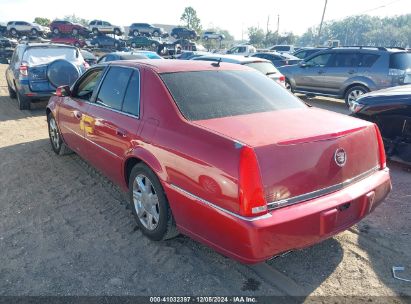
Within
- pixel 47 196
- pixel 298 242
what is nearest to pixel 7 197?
pixel 47 196

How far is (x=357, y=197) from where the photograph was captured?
2.64 metres

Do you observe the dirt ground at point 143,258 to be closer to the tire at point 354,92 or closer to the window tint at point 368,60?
the tire at point 354,92

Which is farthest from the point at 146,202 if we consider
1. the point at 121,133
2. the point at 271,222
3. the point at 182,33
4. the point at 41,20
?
the point at 41,20

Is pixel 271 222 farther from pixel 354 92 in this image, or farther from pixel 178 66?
pixel 354 92

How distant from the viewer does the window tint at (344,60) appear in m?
10.3

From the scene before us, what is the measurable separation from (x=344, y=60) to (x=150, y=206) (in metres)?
9.37

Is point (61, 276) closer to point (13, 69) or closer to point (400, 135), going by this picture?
point (400, 135)

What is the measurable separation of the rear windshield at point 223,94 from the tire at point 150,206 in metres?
Result: 0.69

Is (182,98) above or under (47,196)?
above

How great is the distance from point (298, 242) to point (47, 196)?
3.17 m

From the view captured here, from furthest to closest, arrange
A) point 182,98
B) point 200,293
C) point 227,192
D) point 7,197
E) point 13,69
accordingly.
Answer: point 13,69, point 7,197, point 182,98, point 200,293, point 227,192

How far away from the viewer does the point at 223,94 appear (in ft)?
10.7

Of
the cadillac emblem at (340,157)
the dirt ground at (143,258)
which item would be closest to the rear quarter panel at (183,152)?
the dirt ground at (143,258)

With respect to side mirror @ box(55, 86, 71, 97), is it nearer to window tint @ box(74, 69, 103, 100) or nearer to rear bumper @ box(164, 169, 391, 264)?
window tint @ box(74, 69, 103, 100)
